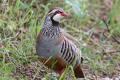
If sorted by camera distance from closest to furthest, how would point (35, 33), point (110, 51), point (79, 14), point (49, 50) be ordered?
point (49, 50) → point (35, 33) → point (79, 14) → point (110, 51)

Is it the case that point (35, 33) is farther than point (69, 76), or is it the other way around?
point (35, 33)

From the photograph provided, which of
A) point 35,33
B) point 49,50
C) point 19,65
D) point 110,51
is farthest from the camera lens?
point 110,51

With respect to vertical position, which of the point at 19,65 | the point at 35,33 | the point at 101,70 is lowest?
the point at 101,70

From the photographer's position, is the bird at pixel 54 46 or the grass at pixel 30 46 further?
the grass at pixel 30 46

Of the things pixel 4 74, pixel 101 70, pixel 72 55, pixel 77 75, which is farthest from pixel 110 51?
pixel 4 74

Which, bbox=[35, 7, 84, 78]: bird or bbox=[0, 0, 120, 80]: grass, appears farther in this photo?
bbox=[0, 0, 120, 80]: grass

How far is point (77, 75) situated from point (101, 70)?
0.62 meters

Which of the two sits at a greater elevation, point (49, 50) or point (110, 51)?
point (49, 50)

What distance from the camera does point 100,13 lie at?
7.99 meters

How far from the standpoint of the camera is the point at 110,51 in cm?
595

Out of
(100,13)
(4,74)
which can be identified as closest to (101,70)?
(4,74)

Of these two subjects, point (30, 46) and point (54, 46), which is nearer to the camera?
point (54, 46)

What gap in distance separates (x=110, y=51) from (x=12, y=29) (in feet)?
7.36

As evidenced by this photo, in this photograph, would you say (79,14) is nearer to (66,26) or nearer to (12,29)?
(66,26)
